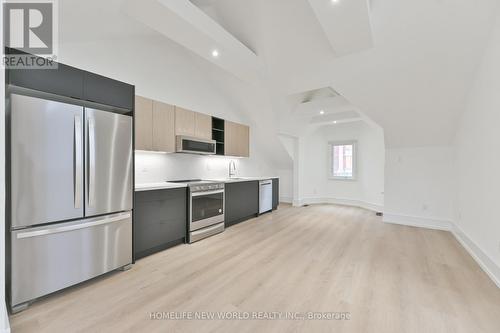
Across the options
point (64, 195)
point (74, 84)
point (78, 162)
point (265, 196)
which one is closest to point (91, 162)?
point (78, 162)

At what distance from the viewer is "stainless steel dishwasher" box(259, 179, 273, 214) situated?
533 cm

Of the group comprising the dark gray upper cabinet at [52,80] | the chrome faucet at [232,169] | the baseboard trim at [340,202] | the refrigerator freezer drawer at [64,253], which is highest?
the dark gray upper cabinet at [52,80]

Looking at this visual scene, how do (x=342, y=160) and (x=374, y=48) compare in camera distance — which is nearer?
(x=374, y=48)

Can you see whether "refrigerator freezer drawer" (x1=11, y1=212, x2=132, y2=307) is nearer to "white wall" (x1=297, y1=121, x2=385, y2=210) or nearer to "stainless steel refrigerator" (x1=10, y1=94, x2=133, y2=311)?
"stainless steel refrigerator" (x1=10, y1=94, x2=133, y2=311)

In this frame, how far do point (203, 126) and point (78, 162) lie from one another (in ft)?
8.05

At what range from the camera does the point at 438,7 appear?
8.36ft

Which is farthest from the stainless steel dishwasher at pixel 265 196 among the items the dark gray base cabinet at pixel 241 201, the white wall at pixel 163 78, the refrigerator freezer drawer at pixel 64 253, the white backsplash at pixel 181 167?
the refrigerator freezer drawer at pixel 64 253

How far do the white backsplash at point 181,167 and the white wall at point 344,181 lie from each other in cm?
205

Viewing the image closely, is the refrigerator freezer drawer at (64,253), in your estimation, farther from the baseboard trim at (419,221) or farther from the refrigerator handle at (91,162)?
the baseboard trim at (419,221)

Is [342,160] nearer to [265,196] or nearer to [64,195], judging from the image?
[265,196]

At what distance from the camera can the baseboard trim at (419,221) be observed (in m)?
4.24

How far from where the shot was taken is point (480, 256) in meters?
2.74

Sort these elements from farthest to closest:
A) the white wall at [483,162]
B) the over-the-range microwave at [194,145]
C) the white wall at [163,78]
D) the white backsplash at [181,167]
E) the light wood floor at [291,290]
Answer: the over-the-range microwave at [194,145] < the white backsplash at [181,167] < the white wall at [163,78] < the white wall at [483,162] < the light wood floor at [291,290]

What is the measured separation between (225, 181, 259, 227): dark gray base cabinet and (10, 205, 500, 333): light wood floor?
0.92m
